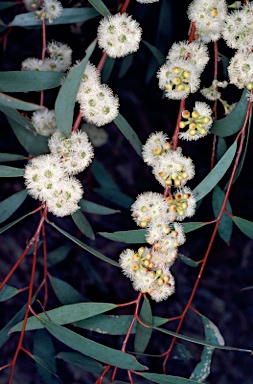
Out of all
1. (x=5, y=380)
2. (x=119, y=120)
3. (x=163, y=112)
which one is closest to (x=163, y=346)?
(x=5, y=380)

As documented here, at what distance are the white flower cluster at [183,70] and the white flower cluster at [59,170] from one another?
0.76ft

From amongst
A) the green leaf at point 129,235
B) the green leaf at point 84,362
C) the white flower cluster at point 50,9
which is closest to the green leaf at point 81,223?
the green leaf at point 129,235

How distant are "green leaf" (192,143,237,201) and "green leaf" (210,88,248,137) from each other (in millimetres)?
89

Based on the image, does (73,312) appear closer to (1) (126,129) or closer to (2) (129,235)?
(2) (129,235)

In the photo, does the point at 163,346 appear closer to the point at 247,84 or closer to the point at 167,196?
the point at 167,196

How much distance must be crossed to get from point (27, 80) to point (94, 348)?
638mm

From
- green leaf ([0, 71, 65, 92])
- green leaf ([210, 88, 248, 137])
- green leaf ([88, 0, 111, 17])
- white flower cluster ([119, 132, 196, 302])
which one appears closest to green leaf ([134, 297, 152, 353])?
white flower cluster ([119, 132, 196, 302])

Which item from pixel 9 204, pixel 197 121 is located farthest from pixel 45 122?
pixel 197 121

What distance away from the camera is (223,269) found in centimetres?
222

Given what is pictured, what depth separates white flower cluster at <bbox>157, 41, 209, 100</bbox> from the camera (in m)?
1.13

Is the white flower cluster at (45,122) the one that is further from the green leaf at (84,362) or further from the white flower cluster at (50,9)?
the green leaf at (84,362)

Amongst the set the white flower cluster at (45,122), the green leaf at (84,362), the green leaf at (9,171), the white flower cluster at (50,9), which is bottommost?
the green leaf at (84,362)

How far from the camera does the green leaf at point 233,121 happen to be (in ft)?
4.16

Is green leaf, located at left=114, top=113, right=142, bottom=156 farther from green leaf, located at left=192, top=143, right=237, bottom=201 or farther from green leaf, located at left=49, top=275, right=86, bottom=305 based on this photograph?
green leaf, located at left=49, top=275, right=86, bottom=305
